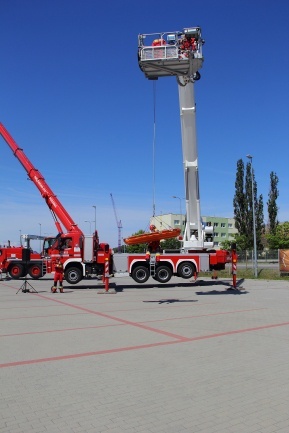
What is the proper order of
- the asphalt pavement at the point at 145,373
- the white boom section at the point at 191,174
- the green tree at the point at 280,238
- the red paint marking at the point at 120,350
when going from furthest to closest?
the green tree at the point at 280,238
the white boom section at the point at 191,174
the red paint marking at the point at 120,350
the asphalt pavement at the point at 145,373

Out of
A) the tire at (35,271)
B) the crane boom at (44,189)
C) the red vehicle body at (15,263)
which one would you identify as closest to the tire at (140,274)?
the crane boom at (44,189)

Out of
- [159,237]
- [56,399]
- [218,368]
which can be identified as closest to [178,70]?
[159,237]

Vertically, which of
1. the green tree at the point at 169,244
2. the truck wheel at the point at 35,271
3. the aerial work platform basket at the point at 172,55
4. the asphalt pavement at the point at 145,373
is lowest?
the asphalt pavement at the point at 145,373

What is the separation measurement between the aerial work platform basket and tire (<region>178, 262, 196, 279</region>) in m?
9.94

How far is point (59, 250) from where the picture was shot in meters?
21.8

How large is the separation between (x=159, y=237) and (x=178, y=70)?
356 inches

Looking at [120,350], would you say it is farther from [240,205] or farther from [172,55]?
[240,205]

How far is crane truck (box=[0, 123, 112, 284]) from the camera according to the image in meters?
21.0

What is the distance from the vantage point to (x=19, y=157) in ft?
84.7

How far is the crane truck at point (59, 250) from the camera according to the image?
20984 millimetres

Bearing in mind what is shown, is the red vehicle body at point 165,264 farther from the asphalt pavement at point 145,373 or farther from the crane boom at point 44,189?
the asphalt pavement at point 145,373

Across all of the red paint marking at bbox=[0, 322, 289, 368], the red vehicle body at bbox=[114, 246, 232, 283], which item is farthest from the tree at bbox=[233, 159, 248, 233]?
the red paint marking at bbox=[0, 322, 289, 368]

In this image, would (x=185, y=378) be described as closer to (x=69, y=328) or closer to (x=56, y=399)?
(x=56, y=399)

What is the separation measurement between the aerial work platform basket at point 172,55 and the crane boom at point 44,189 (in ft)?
35.4
